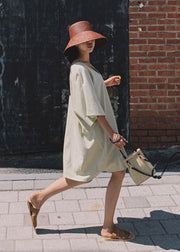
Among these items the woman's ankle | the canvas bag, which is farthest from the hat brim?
the woman's ankle

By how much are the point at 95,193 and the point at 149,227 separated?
988 millimetres

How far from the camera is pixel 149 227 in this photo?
4816mm

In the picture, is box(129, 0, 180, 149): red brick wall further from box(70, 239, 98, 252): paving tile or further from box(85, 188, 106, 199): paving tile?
box(70, 239, 98, 252): paving tile

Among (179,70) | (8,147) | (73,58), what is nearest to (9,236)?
(73,58)

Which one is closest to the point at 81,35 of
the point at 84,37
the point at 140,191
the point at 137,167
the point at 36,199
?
the point at 84,37

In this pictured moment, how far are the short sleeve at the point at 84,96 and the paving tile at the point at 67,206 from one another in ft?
4.00

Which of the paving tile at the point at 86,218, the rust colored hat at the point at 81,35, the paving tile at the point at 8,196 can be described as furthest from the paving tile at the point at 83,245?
the rust colored hat at the point at 81,35

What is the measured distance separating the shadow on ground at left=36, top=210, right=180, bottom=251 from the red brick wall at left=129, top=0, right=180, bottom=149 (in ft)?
7.68

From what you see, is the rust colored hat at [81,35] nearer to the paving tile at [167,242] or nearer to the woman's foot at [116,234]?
the woman's foot at [116,234]

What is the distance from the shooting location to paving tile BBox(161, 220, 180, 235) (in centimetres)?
473

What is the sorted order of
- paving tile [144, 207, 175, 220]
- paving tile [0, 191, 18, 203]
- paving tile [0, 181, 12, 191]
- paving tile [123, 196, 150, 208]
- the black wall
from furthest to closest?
the black wall < paving tile [0, 181, 12, 191] < paving tile [0, 191, 18, 203] < paving tile [123, 196, 150, 208] < paving tile [144, 207, 175, 220]

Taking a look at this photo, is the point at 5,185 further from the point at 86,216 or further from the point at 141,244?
the point at 141,244

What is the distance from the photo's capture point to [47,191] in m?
4.60

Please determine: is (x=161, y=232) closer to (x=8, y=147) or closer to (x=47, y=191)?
(x=47, y=191)
